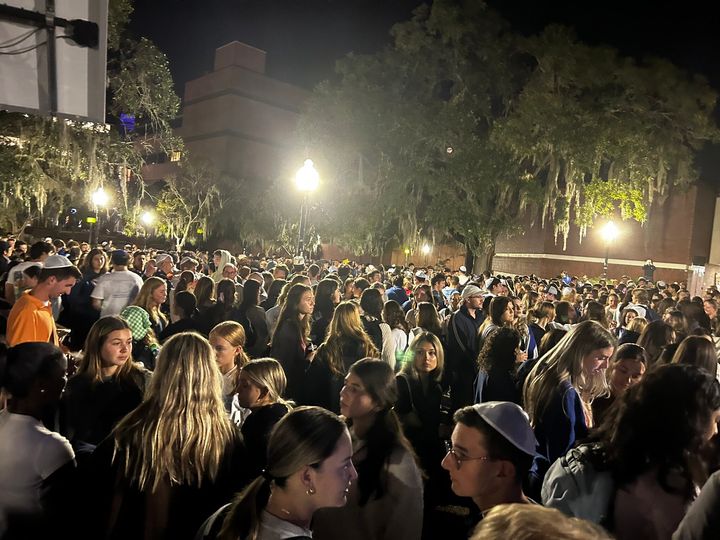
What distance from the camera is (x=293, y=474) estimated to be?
6.52ft

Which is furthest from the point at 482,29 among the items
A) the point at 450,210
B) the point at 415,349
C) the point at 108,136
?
the point at 415,349

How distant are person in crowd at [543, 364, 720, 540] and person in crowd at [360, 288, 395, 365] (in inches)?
151

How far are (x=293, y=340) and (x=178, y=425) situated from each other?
3.13 m

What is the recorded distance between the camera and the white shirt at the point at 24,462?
252cm

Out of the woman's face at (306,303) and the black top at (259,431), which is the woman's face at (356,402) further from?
the woman's face at (306,303)

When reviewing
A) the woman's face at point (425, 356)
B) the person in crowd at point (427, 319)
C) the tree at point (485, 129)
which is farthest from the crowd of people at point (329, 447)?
the tree at point (485, 129)

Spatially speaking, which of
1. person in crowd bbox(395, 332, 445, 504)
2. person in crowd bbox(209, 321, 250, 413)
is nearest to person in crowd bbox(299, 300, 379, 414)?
person in crowd bbox(395, 332, 445, 504)

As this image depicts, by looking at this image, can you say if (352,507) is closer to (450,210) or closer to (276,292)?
(276,292)

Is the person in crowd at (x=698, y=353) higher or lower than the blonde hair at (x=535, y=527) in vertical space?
lower

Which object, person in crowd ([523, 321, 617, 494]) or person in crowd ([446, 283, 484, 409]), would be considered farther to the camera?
person in crowd ([446, 283, 484, 409])

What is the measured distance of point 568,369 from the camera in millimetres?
3992

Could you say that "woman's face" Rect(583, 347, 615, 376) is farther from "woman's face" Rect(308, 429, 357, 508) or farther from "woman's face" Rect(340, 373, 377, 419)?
"woman's face" Rect(308, 429, 357, 508)

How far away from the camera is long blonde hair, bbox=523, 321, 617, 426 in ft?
12.9

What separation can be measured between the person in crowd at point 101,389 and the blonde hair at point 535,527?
2.95 m
